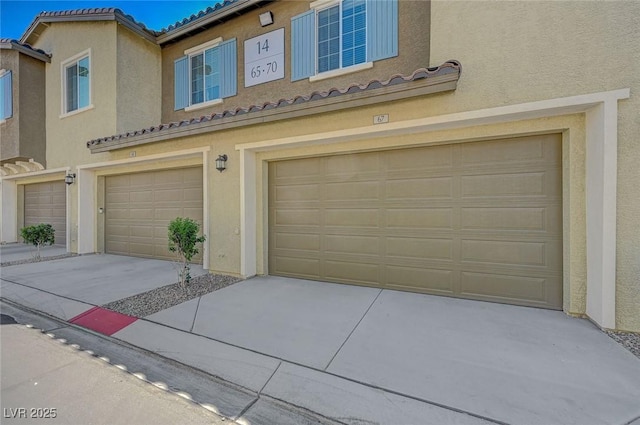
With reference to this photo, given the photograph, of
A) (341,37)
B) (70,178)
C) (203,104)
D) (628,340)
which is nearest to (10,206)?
(70,178)

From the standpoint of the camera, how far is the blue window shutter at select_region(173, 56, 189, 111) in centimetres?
892

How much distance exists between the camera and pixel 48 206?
11.1 metres

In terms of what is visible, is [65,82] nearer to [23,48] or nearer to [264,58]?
[23,48]

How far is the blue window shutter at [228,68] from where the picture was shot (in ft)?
26.3

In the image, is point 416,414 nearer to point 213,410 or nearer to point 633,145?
point 213,410

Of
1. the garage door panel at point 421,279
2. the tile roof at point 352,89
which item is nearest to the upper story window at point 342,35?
the tile roof at point 352,89

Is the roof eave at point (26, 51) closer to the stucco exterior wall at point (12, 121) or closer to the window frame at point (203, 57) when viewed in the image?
the stucco exterior wall at point (12, 121)

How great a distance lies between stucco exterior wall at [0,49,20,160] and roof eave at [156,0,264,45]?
16.9ft

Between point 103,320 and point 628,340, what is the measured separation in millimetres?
7023

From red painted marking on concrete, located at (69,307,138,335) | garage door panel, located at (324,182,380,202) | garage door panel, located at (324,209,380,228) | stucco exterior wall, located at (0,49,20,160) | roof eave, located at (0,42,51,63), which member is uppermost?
roof eave, located at (0,42,51,63)

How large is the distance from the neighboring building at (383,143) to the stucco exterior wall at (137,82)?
0.04 meters

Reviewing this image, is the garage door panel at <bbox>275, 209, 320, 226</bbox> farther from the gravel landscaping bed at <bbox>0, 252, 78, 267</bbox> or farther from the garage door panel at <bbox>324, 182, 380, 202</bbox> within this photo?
the gravel landscaping bed at <bbox>0, 252, 78, 267</bbox>

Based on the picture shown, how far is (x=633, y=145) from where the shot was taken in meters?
3.53

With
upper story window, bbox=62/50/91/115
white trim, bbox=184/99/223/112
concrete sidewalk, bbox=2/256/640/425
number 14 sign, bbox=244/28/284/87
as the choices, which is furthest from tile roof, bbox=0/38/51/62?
concrete sidewalk, bbox=2/256/640/425
